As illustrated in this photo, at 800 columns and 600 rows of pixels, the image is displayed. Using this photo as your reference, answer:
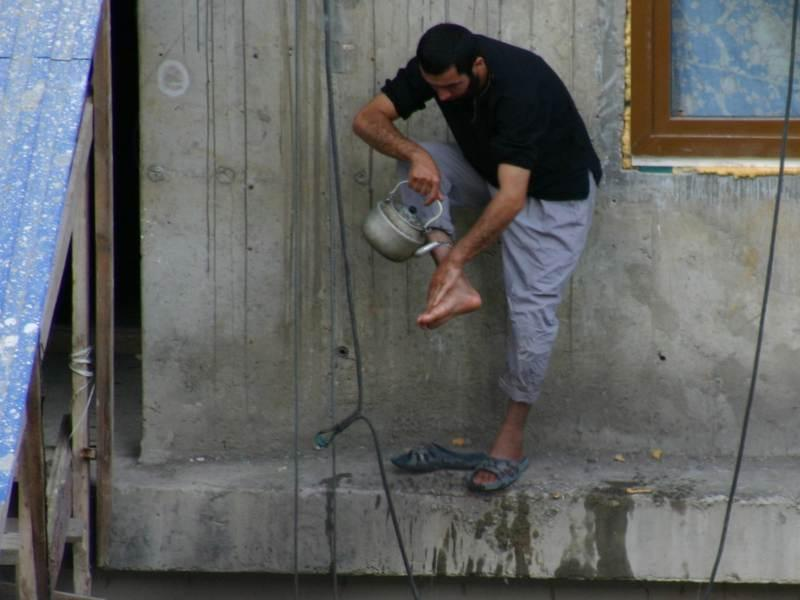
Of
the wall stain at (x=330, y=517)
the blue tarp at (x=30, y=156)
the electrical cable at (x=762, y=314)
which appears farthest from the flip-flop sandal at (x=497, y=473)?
the blue tarp at (x=30, y=156)

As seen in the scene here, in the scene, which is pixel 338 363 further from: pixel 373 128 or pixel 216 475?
pixel 373 128

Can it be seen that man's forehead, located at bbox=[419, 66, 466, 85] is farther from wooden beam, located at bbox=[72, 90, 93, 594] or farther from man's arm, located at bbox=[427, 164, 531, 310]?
wooden beam, located at bbox=[72, 90, 93, 594]

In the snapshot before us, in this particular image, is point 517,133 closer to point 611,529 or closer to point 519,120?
point 519,120

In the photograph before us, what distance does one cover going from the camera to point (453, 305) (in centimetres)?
495

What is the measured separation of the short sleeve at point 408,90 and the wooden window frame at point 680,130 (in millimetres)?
812

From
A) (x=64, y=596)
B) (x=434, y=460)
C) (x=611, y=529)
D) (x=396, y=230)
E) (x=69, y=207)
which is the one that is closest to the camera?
(x=69, y=207)

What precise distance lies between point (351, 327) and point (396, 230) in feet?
2.07

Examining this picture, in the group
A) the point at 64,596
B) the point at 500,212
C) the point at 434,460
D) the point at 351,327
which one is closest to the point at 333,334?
the point at 351,327

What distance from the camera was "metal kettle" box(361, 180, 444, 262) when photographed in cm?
504

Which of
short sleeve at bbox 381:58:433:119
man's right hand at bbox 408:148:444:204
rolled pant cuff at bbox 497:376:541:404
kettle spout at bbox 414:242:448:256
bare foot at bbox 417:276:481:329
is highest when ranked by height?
short sleeve at bbox 381:58:433:119

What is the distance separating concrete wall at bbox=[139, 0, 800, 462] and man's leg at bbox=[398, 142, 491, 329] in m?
0.24

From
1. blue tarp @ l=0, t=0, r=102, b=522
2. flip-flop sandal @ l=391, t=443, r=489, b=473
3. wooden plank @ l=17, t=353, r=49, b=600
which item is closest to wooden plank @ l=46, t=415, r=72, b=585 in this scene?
wooden plank @ l=17, t=353, r=49, b=600

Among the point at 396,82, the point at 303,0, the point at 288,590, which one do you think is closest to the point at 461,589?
the point at 288,590

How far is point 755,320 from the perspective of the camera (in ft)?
18.3
